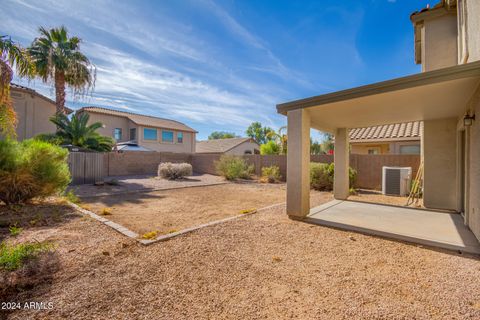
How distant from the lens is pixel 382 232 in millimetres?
4250

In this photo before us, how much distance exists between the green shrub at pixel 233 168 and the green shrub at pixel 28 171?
894 centimetres

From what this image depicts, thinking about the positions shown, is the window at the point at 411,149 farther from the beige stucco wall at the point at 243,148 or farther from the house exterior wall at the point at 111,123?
the house exterior wall at the point at 111,123

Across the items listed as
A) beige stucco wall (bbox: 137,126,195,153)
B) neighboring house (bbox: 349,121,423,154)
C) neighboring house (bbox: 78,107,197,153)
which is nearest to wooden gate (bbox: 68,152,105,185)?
neighboring house (bbox: 78,107,197,153)

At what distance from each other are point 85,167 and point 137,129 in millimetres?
11414

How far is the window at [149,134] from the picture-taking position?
22000mm

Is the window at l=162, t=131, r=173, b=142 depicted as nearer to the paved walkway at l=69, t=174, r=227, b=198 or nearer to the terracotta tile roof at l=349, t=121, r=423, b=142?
the paved walkway at l=69, t=174, r=227, b=198

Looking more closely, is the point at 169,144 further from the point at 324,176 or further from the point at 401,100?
the point at 401,100

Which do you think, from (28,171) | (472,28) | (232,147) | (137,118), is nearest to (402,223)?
(472,28)

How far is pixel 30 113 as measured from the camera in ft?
44.9

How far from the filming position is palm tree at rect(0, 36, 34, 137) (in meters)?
5.11

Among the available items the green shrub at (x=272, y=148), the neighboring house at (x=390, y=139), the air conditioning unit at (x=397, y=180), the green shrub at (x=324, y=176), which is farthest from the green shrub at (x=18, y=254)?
the green shrub at (x=272, y=148)

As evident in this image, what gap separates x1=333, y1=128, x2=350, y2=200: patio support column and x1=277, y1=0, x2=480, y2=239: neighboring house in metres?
0.03

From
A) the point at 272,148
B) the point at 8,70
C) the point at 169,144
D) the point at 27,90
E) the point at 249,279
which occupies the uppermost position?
the point at 27,90

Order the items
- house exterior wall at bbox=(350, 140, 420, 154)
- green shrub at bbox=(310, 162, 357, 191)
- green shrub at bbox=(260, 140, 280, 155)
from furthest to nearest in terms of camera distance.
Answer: green shrub at bbox=(260, 140, 280, 155), house exterior wall at bbox=(350, 140, 420, 154), green shrub at bbox=(310, 162, 357, 191)
